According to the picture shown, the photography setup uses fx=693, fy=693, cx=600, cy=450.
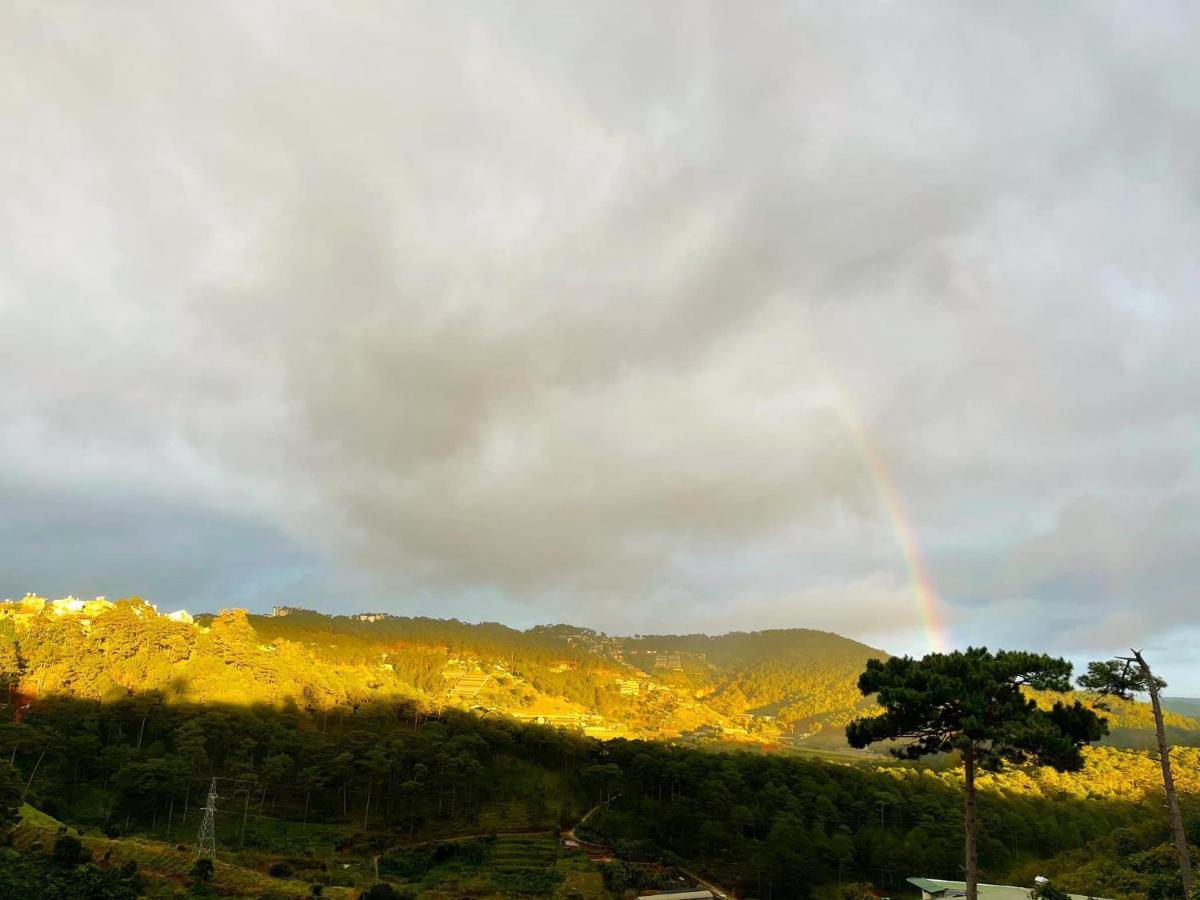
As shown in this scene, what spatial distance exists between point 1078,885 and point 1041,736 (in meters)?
45.5

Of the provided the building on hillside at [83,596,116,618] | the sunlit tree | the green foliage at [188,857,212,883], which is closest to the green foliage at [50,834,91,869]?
the green foliage at [188,857,212,883]

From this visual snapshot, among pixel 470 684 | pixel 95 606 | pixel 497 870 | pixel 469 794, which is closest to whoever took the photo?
pixel 497 870

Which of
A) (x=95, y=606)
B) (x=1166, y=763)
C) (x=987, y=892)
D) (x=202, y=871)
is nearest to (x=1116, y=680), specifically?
(x=1166, y=763)

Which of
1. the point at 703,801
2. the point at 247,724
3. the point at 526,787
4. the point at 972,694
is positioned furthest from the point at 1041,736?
the point at 247,724

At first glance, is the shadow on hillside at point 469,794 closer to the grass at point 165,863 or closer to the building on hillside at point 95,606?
the grass at point 165,863

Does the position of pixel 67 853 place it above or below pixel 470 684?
below

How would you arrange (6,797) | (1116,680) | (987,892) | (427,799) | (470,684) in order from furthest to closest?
(470,684), (427,799), (987,892), (6,797), (1116,680)

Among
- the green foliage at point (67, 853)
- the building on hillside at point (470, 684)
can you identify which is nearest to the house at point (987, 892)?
the green foliage at point (67, 853)

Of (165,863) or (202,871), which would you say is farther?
(165,863)

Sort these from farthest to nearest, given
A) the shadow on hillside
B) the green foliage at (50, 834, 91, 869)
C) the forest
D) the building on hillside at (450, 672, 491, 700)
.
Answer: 1. the building on hillside at (450, 672, 491, 700)
2. the shadow on hillside
3. the forest
4. the green foliage at (50, 834, 91, 869)

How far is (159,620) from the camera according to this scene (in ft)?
341

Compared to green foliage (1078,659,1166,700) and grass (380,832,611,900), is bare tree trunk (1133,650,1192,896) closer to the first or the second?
green foliage (1078,659,1166,700)

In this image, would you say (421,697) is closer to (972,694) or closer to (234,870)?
(234,870)

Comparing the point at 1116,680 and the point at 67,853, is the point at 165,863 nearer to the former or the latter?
the point at 67,853
